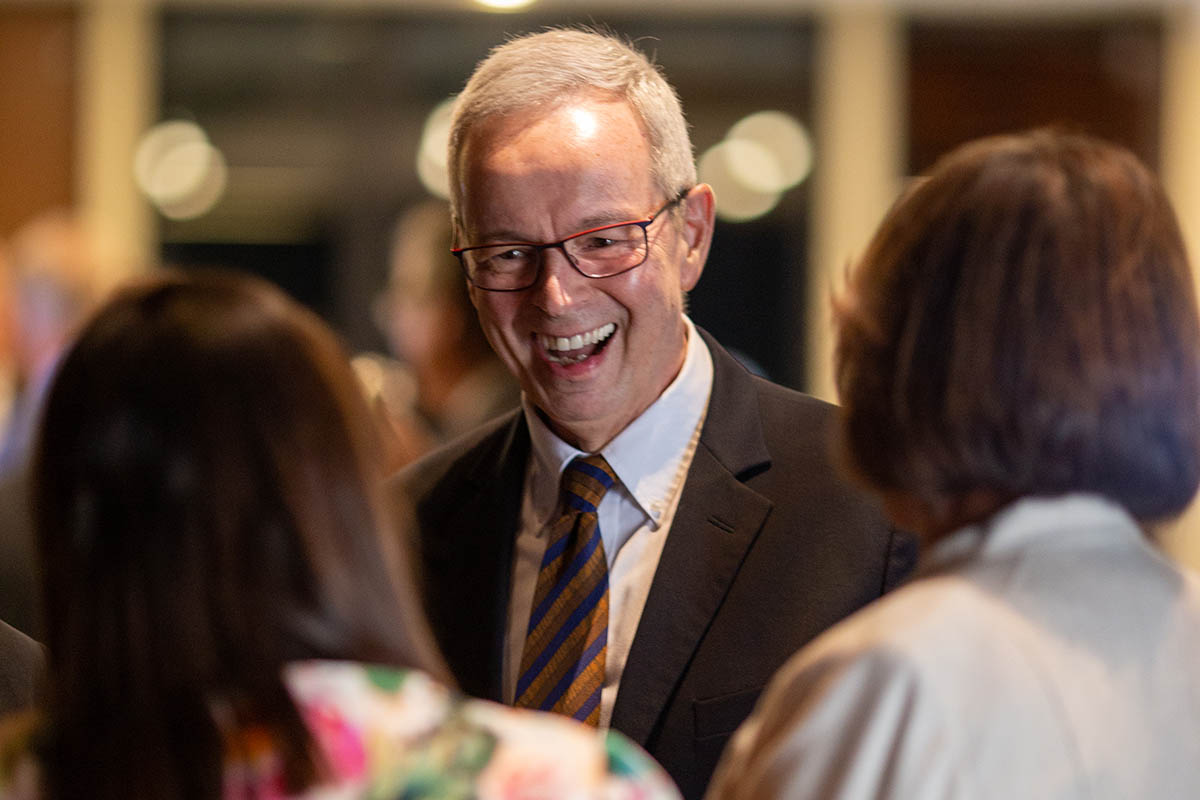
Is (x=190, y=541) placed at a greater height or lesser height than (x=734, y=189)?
greater

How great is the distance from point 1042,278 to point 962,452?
0.15 meters

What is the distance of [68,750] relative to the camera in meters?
1.04

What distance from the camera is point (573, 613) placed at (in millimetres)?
1870

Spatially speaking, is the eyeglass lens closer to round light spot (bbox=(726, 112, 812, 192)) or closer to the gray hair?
the gray hair

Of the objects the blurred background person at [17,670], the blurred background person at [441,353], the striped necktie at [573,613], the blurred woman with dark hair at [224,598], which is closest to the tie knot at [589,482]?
the striped necktie at [573,613]

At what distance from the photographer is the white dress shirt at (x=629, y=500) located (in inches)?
74.5

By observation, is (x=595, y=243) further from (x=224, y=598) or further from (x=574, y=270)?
(x=224, y=598)

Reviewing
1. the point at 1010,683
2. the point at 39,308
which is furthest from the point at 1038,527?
the point at 39,308

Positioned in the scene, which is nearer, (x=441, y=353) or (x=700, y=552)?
(x=700, y=552)

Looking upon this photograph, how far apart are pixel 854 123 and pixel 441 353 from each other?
12.9 ft

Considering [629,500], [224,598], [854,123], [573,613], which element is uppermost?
[854,123]

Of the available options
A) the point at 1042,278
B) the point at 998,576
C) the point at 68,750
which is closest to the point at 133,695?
the point at 68,750

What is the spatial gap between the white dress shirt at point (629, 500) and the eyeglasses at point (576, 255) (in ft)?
0.56

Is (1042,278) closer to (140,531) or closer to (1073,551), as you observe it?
(1073,551)
